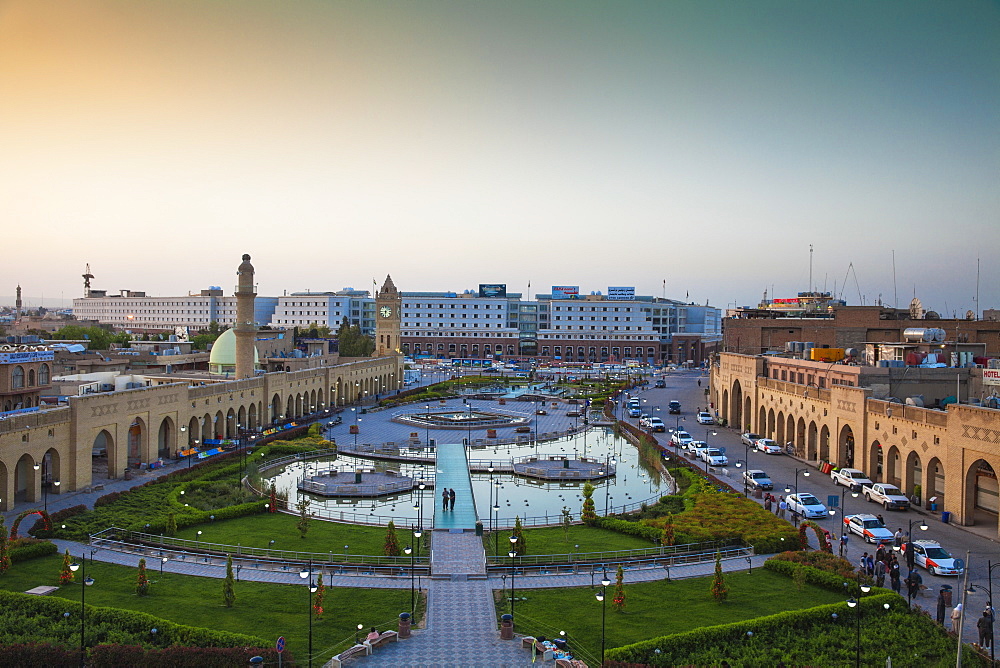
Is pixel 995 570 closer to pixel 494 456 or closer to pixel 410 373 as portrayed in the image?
pixel 494 456

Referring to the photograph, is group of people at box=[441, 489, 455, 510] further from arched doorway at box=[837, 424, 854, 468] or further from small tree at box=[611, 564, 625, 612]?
arched doorway at box=[837, 424, 854, 468]

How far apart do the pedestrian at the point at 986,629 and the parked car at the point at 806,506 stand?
40.9ft

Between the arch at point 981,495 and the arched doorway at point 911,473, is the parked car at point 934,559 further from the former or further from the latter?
the arched doorway at point 911,473

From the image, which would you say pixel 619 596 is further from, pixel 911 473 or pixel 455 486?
pixel 911 473

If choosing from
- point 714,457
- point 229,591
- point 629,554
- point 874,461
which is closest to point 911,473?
point 874,461

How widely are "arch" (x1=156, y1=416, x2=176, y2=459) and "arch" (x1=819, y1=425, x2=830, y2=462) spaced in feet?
123

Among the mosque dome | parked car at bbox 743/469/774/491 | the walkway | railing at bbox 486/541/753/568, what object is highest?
the mosque dome

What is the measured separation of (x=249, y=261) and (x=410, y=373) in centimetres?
3768

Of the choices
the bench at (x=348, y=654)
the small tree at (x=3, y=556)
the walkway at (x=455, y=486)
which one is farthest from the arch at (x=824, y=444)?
the small tree at (x=3, y=556)

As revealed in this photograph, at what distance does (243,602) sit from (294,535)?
7.08 metres

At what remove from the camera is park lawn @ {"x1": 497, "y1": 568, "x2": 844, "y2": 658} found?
64.3 ft

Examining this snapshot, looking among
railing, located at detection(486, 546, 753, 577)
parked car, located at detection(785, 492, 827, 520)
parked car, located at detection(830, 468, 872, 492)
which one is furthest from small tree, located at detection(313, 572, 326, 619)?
parked car, located at detection(830, 468, 872, 492)

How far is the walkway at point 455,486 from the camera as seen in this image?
30.4 meters

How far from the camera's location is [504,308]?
5084 inches
